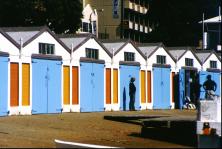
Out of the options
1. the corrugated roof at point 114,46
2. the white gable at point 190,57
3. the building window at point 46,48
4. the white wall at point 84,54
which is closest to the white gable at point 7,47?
the building window at point 46,48

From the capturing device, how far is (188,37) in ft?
242

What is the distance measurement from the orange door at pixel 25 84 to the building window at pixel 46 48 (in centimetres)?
144

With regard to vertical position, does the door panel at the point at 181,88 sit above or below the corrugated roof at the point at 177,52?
below

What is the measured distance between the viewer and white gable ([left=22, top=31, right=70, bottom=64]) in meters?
27.6

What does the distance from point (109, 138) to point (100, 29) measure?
72.7 m

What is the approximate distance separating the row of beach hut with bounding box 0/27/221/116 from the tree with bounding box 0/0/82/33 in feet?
90.3

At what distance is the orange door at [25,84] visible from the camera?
2711 cm

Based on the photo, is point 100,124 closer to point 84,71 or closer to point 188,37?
point 84,71

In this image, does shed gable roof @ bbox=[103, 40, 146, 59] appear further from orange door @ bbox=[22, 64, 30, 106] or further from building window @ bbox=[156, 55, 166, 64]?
orange door @ bbox=[22, 64, 30, 106]

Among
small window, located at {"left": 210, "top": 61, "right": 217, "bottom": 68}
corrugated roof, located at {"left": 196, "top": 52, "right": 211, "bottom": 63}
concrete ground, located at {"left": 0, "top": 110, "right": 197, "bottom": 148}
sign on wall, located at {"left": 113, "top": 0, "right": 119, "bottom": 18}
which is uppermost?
sign on wall, located at {"left": 113, "top": 0, "right": 119, "bottom": 18}

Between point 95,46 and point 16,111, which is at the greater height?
point 95,46

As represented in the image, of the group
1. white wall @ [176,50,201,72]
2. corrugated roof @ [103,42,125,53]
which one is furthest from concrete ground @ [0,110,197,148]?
white wall @ [176,50,201,72]

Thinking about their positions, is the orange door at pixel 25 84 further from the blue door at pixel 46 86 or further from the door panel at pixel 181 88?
the door panel at pixel 181 88

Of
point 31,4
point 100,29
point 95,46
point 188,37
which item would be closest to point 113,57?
point 95,46
